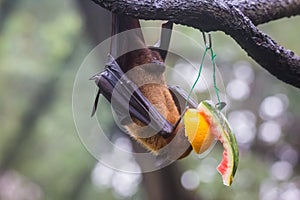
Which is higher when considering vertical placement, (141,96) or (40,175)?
(141,96)

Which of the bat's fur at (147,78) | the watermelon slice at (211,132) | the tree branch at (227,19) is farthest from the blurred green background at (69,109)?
the watermelon slice at (211,132)

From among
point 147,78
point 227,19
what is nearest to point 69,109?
point 147,78

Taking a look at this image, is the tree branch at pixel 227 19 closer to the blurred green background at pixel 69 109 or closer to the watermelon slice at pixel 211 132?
the watermelon slice at pixel 211 132

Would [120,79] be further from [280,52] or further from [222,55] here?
[222,55]

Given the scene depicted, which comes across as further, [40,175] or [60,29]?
[40,175]

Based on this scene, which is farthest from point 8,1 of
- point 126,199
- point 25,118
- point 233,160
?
point 233,160
